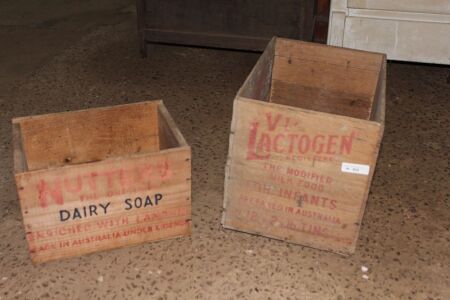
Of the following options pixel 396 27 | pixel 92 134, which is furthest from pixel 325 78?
pixel 92 134

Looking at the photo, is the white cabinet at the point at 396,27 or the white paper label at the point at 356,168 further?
the white cabinet at the point at 396,27

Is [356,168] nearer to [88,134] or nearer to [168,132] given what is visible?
[168,132]

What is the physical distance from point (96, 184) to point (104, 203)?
98 millimetres

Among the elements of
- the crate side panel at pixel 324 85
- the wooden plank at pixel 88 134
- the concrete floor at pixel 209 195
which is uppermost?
the crate side panel at pixel 324 85

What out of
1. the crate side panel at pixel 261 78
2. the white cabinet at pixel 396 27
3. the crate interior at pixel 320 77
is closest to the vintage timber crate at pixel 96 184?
the crate side panel at pixel 261 78

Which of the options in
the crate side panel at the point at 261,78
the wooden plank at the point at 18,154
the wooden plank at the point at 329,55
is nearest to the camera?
the wooden plank at the point at 18,154

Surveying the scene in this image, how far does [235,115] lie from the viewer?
7.47ft

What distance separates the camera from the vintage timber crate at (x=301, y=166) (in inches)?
87.6

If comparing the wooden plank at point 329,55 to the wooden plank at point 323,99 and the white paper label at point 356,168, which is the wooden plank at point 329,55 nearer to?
the wooden plank at point 323,99

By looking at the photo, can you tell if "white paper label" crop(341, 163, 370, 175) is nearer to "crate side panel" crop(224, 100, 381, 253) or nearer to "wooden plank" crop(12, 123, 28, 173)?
"crate side panel" crop(224, 100, 381, 253)

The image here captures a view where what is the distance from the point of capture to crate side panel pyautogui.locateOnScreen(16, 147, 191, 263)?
222 cm

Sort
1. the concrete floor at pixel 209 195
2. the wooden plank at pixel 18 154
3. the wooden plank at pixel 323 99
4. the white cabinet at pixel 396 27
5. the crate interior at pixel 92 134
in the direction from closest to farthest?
the wooden plank at pixel 18 154, the concrete floor at pixel 209 195, the crate interior at pixel 92 134, the wooden plank at pixel 323 99, the white cabinet at pixel 396 27

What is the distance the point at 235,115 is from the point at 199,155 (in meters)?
0.95

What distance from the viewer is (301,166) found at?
7.66 feet
